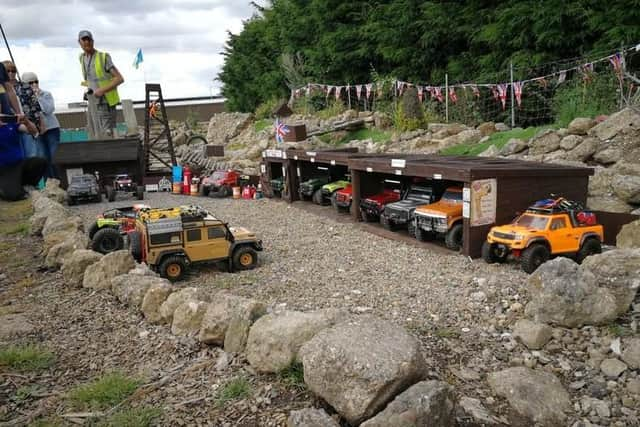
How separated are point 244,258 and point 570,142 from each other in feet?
27.5

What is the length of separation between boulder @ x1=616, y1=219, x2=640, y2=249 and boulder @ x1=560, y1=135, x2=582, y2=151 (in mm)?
4246

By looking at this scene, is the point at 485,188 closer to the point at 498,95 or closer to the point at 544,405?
the point at 544,405

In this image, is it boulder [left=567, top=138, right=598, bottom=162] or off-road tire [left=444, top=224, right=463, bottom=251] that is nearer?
off-road tire [left=444, top=224, right=463, bottom=251]

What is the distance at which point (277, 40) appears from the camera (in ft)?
122

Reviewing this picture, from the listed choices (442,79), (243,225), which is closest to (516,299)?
(243,225)

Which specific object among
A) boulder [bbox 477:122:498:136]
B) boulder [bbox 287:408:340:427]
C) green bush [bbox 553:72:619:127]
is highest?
green bush [bbox 553:72:619:127]

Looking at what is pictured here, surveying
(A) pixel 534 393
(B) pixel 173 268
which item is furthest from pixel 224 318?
(B) pixel 173 268

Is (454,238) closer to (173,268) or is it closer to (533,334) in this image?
(533,334)

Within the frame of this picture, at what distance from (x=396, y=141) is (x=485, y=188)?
1021cm

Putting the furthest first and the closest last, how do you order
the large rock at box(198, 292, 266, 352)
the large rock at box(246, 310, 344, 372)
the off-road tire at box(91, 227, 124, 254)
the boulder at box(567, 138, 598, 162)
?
the boulder at box(567, 138, 598, 162), the off-road tire at box(91, 227, 124, 254), the large rock at box(198, 292, 266, 352), the large rock at box(246, 310, 344, 372)

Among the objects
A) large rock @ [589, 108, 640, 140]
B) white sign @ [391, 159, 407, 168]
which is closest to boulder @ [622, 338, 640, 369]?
white sign @ [391, 159, 407, 168]

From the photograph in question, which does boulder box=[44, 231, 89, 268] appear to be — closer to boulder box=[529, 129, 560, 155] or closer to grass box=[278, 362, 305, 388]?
grass box=[278, 362, 305, 388]

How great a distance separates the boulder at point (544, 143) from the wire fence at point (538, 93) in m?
1.64

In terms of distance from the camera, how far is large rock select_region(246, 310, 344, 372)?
13.3 ft
